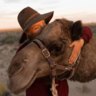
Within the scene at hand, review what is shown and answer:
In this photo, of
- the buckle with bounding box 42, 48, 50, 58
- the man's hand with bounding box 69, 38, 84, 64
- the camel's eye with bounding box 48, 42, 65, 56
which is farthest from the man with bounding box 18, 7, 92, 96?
the buckle with bounding box 42, 48, 50, 58

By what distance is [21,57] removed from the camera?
4.60 meters

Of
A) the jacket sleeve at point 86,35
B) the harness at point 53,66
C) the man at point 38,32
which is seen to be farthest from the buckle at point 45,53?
the jacket sleeve at point 86,35

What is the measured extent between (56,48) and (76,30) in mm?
324

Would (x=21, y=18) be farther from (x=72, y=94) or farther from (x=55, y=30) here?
(x=72, y=94)

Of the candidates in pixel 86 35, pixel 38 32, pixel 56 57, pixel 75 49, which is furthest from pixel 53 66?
pixel 86 35

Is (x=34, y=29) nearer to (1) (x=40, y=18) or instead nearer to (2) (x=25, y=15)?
(1) (x=40, y=18)

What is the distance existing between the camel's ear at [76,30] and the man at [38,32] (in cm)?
5

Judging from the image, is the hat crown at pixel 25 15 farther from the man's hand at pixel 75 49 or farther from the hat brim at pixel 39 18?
the man's hand at pixel 75 49

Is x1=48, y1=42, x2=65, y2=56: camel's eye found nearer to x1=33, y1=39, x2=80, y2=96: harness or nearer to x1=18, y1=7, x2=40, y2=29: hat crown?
x1=33, y1=39, x2=80, y2=96: harness

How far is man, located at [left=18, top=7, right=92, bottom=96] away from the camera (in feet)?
16.5

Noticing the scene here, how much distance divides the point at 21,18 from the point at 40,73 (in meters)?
0.77

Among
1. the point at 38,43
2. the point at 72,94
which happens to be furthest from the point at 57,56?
the point at 72,94

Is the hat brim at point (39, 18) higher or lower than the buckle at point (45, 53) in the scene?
higher

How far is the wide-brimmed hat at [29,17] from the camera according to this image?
16.8 feet
